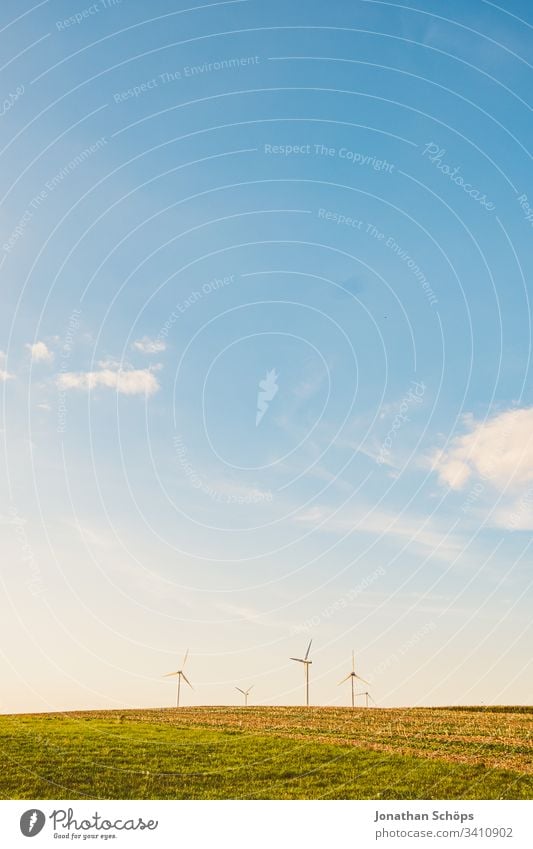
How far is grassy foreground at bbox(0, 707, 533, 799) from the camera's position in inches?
1276

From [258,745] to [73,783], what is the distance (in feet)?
50.6

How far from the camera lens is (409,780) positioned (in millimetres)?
34594

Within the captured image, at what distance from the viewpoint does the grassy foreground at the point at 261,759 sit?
106 feet

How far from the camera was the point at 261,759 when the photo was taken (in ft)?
131
